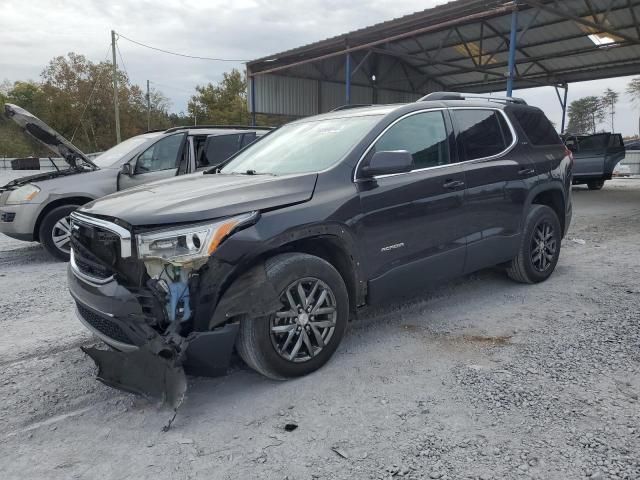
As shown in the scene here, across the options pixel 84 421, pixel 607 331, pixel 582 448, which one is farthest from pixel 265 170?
pixel 607 331

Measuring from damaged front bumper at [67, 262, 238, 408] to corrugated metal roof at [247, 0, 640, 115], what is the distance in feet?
42.4

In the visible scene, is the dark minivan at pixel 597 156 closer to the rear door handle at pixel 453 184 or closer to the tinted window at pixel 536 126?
the tinted window at pixel 536 126

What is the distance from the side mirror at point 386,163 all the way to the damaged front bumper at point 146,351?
4.72ft

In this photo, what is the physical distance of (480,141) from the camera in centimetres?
443

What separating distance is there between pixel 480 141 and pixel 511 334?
5.74 ft

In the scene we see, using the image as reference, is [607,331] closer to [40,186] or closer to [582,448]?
[582,448]

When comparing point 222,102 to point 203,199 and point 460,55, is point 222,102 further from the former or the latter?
point 203,199

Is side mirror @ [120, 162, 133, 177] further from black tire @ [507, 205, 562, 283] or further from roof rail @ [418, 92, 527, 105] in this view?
black tire @ [507, 205, 562, 283]

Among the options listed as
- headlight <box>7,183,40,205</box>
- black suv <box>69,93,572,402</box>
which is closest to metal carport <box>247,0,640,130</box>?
black suv <box>69,93,572,402</box>

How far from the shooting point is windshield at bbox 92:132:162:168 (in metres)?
7.05

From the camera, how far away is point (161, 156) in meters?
7.17

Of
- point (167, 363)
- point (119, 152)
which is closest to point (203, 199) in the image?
point (167, 363)

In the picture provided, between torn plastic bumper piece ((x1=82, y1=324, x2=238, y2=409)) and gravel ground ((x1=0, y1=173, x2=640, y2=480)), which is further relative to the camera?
torn plastic bumper piece ((x1=82, y1=324, x2=238, y2=409))

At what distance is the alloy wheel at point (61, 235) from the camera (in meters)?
6.37
